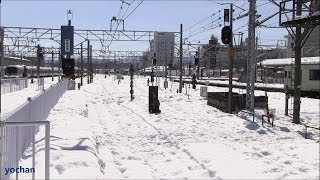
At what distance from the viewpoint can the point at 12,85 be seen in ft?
126

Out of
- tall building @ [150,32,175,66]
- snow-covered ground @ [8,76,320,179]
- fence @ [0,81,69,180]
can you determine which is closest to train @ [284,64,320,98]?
snow-covered ground @ [8,76,320,179]

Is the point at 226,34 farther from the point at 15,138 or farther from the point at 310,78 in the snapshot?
the point at 310,78

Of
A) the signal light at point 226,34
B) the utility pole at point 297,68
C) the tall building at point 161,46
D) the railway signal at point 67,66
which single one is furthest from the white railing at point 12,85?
the utility pole at point 297,68

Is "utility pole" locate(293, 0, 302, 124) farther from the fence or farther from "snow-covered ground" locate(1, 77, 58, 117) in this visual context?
"snow-covered ground" locate(1, 77, 58, 117)

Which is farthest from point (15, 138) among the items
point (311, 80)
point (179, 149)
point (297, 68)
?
point (311, 80)

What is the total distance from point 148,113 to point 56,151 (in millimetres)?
12258

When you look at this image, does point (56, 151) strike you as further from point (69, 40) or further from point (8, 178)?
point (69, 40)

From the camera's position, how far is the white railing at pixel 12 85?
3493 centimetres

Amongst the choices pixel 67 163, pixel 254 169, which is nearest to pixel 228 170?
pixel 254 169

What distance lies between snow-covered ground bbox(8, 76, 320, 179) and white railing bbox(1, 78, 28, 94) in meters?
17.1

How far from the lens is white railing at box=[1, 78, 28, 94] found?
115ft

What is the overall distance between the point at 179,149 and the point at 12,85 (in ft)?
96.7

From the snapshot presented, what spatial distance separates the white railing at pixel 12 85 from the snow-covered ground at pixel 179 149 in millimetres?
17125

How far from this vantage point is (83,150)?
10.3m
